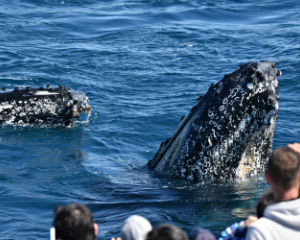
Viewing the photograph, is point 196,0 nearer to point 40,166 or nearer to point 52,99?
point 52,99

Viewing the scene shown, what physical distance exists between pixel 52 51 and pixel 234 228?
14000mm

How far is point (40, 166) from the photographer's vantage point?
30.5ft

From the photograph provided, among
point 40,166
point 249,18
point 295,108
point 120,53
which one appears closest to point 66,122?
point 40,166

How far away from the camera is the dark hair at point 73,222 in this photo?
13.0 ft

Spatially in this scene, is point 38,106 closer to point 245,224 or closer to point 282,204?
point 245,224

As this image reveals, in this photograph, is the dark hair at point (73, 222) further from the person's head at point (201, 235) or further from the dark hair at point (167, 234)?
the person's head at point (201, 235)

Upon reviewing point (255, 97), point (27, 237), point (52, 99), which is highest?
point (255, 97)

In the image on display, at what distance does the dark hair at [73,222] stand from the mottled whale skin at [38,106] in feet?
22.2

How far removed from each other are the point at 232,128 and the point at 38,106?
5114 mm

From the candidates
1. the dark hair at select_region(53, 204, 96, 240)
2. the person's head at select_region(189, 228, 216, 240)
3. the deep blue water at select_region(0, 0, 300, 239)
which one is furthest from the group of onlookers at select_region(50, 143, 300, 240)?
the deep blue water at select_region(0, 0, 300, 239)

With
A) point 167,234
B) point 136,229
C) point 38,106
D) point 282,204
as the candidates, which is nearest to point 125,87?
point 38,106

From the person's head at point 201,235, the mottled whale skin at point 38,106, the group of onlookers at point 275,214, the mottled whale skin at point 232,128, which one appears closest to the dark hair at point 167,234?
the group of onlookers at point 275,214

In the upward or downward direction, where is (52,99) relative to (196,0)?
downward

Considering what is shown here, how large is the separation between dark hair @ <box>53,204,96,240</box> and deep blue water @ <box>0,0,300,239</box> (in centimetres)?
212
